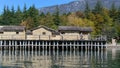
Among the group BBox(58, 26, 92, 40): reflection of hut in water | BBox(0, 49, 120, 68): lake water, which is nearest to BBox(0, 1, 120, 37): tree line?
BBox(58, 26, 92, 40): reflection of hut in water

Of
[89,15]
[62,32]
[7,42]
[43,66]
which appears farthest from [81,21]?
[43,66]

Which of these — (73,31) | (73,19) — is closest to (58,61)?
(73,31)

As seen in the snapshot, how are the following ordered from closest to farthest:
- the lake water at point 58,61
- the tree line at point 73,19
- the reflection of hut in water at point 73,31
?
the lake water at point 58,61, the reflection of hut in water at point 73,31, the tree line at point 73,19

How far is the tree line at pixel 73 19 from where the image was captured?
124287 millimetres

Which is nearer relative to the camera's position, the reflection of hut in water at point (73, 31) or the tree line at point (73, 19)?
the reflection of hut in water at point (73, 31)

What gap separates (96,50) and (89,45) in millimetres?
1801

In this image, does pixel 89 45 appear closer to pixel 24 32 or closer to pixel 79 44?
pixel 79 44

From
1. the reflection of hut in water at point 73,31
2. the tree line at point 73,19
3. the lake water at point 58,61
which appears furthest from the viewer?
the tree line at point 73,19

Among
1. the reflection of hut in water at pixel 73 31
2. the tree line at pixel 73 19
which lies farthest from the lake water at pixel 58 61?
the tree line at pixel 73 19

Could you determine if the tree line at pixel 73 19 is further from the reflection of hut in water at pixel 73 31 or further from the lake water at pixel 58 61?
the lake water at pixel 58 61

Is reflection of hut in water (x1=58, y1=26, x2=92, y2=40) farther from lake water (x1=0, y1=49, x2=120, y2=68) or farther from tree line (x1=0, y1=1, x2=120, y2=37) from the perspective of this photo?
lake water (x1=0, y1=49, x2=120, y2=68)

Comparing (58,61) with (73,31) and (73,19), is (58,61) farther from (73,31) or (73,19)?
(73,19)

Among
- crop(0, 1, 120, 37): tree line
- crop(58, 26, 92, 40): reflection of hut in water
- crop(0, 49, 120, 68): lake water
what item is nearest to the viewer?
crop(0, 49, 120, 68): lake water

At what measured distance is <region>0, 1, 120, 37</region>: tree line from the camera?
124287 mm
